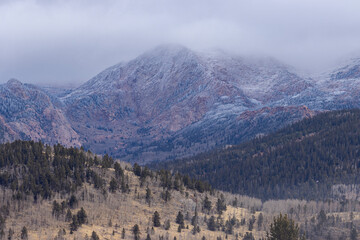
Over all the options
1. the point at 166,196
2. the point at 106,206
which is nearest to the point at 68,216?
the point at 106,206

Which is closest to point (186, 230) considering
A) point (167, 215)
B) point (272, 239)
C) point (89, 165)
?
point (167, 215)

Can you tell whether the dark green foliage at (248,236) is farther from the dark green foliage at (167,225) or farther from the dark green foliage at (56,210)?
the dark green foliage at (56,210)

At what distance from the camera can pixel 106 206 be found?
145875 mm

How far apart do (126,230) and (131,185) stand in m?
26.6

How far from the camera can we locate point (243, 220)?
6565 inches

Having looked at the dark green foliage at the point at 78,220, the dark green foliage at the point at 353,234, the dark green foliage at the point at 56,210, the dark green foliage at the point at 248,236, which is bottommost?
the dark green foliage at the point at 248,236

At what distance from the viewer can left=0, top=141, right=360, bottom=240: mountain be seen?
12988cm

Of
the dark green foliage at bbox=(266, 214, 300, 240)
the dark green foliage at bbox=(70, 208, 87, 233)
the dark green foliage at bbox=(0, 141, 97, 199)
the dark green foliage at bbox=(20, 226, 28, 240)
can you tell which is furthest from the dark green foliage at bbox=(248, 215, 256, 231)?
the dark green foliage at bbox=(20, 226, 28, 240)

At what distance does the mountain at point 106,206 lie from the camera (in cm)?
12988

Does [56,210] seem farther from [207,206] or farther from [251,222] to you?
[251,222]

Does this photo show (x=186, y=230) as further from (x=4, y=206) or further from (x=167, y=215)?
(x=4, y=206)

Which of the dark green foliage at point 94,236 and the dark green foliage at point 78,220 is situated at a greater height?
the dark green foliage at point 78,220

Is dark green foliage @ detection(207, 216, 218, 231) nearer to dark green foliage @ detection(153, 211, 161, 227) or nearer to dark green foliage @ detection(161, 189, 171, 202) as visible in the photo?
dark green foliage @ detection(161, 189, 171, 202)

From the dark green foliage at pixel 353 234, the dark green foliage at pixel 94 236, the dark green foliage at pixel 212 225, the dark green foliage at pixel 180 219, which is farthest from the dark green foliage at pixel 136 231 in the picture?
the dark green foliage at pixel 353 234
